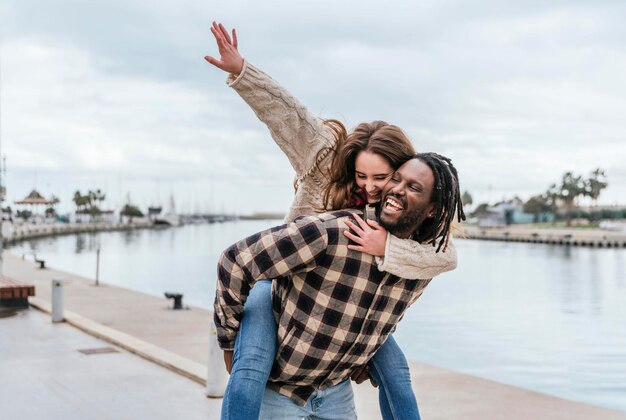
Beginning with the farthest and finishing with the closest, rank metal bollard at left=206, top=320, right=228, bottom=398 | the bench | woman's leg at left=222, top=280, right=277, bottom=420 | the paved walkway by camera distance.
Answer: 1. the bench
2. metal bollard at left=206, top=320, right=228, bottom=398
3. the paved walkway
4. woman's leg at left=222, top=280, right=277, bottom=420

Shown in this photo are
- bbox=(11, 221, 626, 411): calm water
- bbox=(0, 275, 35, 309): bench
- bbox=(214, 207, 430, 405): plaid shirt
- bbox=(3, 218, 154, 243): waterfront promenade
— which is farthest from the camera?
bbox=(3, 218, 154, 243): waterfront promenade

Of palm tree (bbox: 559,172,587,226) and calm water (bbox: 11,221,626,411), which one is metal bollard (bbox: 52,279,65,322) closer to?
calm water (bbox: 11,221,626,411)

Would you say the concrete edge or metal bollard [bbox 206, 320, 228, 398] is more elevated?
metal bollard [bbox 206, 320, 228, 398]

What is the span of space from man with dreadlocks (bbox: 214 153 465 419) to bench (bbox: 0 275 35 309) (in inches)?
389

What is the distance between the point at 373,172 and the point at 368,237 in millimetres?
239

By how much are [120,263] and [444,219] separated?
165 ft

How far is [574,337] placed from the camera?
19.6 m

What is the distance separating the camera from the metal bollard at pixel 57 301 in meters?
9.87

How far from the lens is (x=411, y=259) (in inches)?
85.0

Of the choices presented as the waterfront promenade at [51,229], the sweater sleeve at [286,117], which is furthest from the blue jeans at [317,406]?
the waterfront promenade at [51,229]

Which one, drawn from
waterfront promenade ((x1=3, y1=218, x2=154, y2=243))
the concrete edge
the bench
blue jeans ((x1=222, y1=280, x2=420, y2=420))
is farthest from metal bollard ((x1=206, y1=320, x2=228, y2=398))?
waterfront promenade ((x1=3, y1=218, x2=154, y2=243))

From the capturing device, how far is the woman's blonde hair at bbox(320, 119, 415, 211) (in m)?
2.25

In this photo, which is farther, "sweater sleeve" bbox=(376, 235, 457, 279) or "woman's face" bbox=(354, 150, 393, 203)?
"woman's face" bbox=(354, 150, 393, 203)

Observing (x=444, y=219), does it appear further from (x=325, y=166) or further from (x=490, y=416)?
(x=490, y=416)
